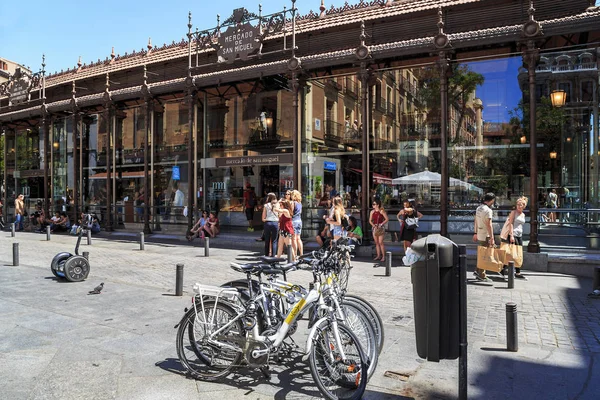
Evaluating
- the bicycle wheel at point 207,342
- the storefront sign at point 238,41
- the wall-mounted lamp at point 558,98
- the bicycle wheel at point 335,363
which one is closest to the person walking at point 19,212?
the storefront sign at point 238,41

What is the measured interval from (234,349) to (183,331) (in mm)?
564

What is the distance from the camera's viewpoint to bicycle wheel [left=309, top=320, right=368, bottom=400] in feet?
12.4

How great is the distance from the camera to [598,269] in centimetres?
791

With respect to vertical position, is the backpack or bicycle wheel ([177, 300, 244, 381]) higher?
the backpack

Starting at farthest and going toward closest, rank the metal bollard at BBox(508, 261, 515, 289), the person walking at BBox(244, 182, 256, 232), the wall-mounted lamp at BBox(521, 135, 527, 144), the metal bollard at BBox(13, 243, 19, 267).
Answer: the person walking at BBox(244, 182, 256, 232), the wall-mounted lamp at BBox(521, 135, 527, 144), the metal bollard at BBox(13, 243, 19, 267), the metal bollard at BBox(508, 261, 515, 289)

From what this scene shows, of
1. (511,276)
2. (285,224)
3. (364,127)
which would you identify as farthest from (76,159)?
(511,276)

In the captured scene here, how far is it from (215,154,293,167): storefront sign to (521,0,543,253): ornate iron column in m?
7.39

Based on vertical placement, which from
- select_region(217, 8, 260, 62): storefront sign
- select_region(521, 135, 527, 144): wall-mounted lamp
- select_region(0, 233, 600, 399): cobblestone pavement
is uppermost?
select_region(217, 8, 260, 62): storefront sign

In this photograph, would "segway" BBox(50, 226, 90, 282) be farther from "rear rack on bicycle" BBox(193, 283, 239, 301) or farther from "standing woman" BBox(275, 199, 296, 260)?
"rear rack on bicycle" BBox(193, 283, 239, 301)

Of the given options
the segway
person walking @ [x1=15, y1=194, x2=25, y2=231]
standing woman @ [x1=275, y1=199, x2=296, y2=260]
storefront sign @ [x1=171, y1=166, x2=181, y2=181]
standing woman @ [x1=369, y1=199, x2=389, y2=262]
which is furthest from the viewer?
person walking @ [x1=15, y1=194, x2=25, y2=231]

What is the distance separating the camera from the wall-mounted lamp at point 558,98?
1261 centimetres

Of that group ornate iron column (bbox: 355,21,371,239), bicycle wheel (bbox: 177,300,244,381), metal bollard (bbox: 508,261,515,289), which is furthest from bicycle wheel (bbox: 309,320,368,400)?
ornate iron column (bbox: 355,21,371,239)

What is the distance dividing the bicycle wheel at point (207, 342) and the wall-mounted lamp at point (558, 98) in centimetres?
1202

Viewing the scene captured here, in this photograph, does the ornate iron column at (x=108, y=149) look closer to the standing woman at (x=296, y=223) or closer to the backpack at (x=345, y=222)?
the standing woman at (x=296, y=223)
